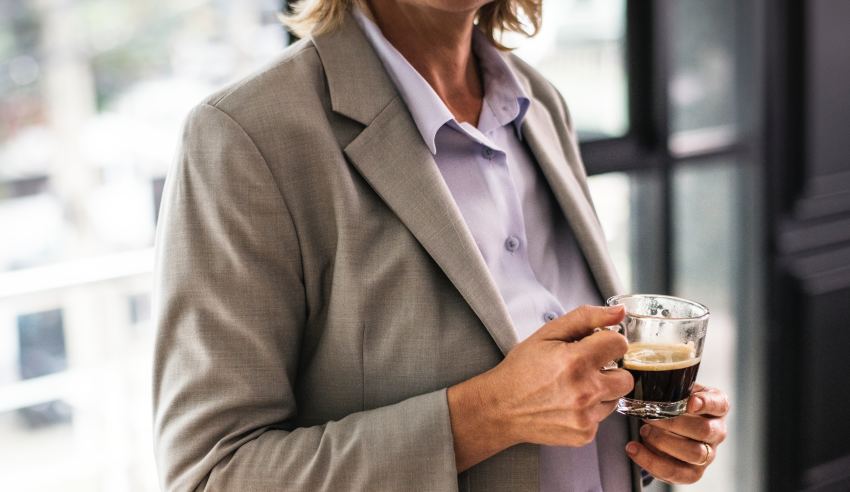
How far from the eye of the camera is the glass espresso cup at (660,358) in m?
1.08

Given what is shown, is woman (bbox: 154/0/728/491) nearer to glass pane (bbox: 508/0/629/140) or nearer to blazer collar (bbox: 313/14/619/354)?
blazer collar (bbox: 313/14/619/354)

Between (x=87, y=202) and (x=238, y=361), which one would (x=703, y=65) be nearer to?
(x=87, y=202)

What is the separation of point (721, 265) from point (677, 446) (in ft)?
5.25

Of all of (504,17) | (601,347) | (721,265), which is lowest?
(721,265)

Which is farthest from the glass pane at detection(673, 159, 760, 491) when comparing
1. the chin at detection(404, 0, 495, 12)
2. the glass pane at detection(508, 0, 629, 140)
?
the chin at detection(404, 0, 495, 12)

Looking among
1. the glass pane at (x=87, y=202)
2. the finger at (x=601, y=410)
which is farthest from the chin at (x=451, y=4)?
the glass pane at (x=87, y=202)

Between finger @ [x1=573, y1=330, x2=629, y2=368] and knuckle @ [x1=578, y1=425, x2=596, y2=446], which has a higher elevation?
finger @ [x1=573, y1=330, x2=629, y2=368]

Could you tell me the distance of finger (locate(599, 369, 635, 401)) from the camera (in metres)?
1.02

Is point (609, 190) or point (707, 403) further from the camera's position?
point (609, 190)

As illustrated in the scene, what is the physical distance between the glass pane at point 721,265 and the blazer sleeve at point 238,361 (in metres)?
1.75

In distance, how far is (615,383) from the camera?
1.03 meters

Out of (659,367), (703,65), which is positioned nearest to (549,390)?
(659,367)

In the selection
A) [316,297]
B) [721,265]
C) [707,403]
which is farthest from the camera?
[721,265]

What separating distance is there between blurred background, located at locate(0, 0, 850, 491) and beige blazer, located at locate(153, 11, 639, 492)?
1136 mm
